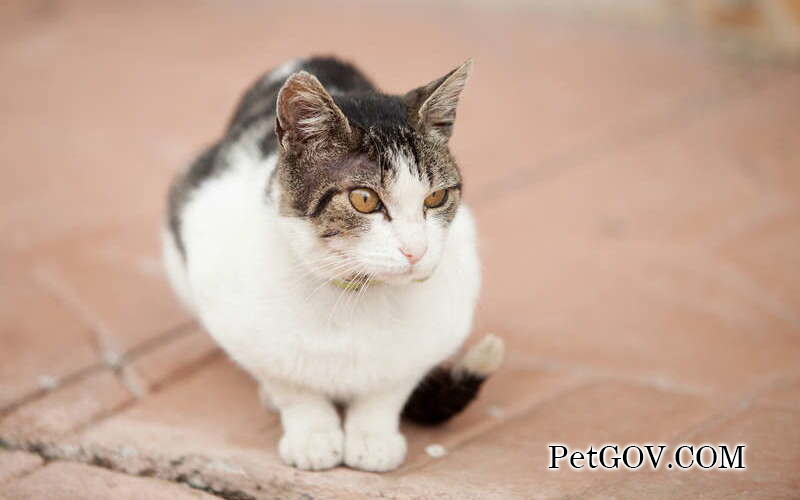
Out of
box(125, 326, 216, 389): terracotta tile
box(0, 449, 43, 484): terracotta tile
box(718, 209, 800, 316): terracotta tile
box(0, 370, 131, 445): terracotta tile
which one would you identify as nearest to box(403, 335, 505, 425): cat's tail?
box(125, 326, 216, 389): terracotta tile

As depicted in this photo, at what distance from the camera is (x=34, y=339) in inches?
106

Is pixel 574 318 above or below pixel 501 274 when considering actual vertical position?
below

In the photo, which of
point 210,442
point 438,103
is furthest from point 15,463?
point 438,103

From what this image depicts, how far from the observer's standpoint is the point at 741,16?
4.95 m

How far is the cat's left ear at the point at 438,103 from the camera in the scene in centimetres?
195

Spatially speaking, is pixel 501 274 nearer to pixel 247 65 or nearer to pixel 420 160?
pixel 420 160

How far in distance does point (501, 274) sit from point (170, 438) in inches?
55.0

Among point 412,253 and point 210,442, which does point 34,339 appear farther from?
point 412,253

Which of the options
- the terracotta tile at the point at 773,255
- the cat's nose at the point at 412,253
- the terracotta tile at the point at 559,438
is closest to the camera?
the cat's nose at the point at 412,253

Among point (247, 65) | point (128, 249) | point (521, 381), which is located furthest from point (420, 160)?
point (247, 65)

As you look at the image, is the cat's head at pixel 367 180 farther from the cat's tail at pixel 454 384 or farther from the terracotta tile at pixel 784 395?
the terracotta tile at pixel 784 395

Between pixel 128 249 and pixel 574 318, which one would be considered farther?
pixel 128 249

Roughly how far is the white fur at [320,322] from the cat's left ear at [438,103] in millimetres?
162

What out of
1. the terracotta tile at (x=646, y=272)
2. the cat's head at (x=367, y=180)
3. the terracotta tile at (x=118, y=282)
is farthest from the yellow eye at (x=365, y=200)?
the terracotta tile at (x=118, y=282)
